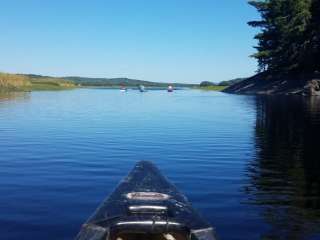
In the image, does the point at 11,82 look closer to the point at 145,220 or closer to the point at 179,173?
the point at 179,173

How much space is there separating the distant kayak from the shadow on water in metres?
3.97

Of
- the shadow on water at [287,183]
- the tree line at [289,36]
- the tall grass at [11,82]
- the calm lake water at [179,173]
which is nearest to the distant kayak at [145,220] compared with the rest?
the calm lake water at [179,173]

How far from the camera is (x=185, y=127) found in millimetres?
46375

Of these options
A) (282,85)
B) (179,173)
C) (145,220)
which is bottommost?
(179,173)

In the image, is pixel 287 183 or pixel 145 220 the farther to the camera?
pixel 287 183

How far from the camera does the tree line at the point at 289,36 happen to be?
116 meters

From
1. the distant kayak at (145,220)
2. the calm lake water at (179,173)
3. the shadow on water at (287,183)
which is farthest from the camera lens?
the calm lake water at (179,173)

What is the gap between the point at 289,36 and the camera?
120m

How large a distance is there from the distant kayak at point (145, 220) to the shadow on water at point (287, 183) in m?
3.97

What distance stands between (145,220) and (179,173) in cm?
1324

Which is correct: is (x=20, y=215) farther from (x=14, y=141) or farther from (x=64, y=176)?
(x=14, y=141)

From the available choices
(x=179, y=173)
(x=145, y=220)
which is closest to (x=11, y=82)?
(x=179, y=173)

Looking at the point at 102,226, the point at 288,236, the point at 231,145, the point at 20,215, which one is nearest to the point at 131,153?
the point at 231,145

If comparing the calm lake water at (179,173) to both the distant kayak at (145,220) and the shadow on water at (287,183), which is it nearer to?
the shadow on water at (287,183)
